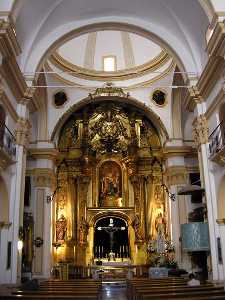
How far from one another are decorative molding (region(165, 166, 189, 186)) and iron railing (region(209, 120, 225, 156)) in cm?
626

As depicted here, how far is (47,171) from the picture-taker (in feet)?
60.4

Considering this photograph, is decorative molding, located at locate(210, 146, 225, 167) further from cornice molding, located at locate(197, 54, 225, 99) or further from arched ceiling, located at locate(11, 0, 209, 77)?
arched ceiling, located at locate(11, 0, 209, 77)

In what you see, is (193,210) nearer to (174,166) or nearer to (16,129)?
(174,166)

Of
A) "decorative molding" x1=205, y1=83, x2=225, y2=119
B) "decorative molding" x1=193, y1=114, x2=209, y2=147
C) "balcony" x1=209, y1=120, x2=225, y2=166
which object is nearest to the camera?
"balcony" x1=209, y1=120, x2=225, y2=166

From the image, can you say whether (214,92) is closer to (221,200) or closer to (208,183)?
(208,183)

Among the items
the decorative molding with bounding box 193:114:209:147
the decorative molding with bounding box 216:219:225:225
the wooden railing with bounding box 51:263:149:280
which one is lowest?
the wooden railing with bounding box 51:263:149:280

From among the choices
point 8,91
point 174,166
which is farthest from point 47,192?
point 8,91

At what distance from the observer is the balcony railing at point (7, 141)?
11.0 meters

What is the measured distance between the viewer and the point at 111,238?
20.3 m

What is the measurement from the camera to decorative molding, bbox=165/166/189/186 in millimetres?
18391

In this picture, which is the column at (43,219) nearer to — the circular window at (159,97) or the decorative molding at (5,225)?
the circular window at (159,97)

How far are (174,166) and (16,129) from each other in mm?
8699

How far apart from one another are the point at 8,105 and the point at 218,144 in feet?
20.4

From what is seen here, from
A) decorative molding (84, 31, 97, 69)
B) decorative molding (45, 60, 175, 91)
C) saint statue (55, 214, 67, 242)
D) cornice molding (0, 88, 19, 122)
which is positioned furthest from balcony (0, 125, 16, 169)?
decorative molding (84, 31, 97, 69)
